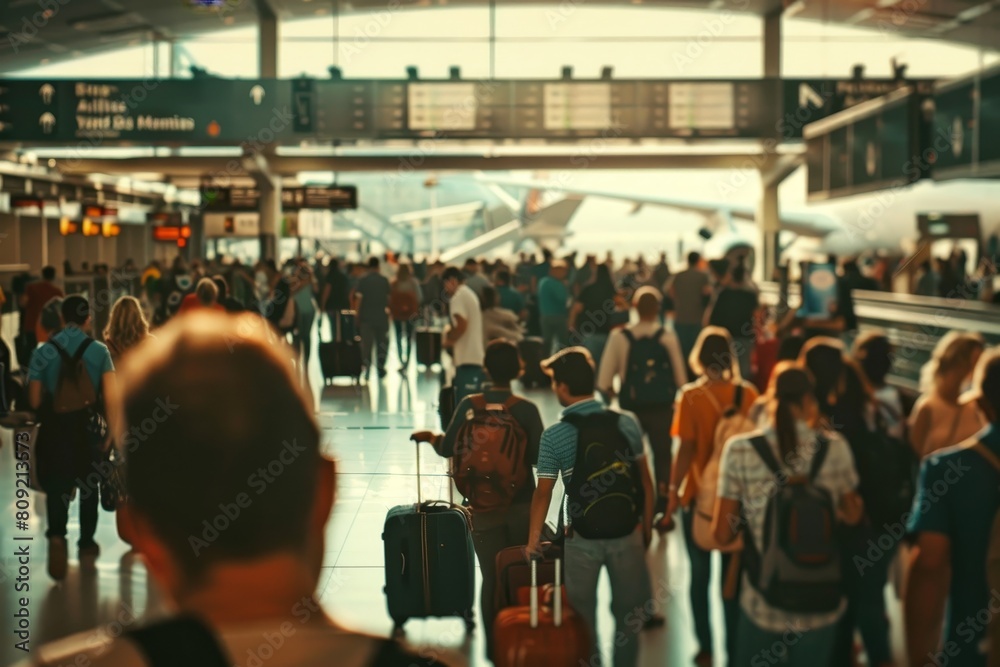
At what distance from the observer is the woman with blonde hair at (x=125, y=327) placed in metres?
8.16

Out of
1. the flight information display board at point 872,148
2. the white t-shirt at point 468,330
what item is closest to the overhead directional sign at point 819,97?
the flight information display board at point 872,148

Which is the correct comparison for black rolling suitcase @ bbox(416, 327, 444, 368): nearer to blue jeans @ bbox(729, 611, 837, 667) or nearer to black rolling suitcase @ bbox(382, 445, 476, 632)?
black rolling suitcase @ bbox(382, 445, 476, 632)

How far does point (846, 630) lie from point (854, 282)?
11778mm

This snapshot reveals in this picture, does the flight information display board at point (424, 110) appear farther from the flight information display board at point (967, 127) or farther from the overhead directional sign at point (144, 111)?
the flight information display board at point (967, 127)

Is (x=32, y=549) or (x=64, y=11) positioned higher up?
(x=64, y=11)

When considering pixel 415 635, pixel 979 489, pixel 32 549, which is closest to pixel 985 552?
pixel 979 489

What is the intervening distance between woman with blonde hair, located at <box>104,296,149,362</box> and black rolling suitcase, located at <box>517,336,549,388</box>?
666cm

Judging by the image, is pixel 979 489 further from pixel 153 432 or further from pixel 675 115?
pixel 675 115

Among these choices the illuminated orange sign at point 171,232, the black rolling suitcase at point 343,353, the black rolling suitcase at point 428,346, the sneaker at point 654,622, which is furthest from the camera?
the illuminated orange sign at point 171,232

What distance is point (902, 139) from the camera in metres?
13.1

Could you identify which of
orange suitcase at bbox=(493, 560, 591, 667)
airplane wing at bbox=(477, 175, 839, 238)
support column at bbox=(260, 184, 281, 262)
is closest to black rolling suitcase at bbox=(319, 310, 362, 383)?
support column at bbox=(260, 184, 281, 262)

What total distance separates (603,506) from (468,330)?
651 cm

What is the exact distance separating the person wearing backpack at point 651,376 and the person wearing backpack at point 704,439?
5.55ft

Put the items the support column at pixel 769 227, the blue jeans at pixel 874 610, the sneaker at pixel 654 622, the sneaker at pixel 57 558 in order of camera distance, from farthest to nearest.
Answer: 1. the support column at pixel 769 227
2. the sneaker at pixel 57 558
3. the sneaker at pixel 654 622
4. the blue jeans at pixel 874 610
